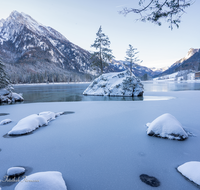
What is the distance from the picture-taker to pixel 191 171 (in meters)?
1.65

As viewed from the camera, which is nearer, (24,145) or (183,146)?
(183,146)

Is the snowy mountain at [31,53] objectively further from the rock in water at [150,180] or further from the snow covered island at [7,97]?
the rock in water at [150,180]

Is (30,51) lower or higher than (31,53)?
higher

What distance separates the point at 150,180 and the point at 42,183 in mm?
1466

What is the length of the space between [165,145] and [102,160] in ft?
5.01

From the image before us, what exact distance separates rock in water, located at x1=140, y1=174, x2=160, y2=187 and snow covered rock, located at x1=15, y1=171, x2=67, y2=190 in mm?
1108

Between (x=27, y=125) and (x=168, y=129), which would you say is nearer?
(x=168, y=129)

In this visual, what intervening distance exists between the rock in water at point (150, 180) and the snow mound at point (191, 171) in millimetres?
463

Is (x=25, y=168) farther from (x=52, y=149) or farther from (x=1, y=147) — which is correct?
(x=1, y=147)

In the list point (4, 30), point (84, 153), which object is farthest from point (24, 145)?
point (4, 30)

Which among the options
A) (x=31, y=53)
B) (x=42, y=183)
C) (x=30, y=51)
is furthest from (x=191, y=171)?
(x=30, y=51)

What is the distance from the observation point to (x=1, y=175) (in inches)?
69.2

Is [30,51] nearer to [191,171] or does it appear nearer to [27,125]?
[27,125]

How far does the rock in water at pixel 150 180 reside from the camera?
61.4 inches
